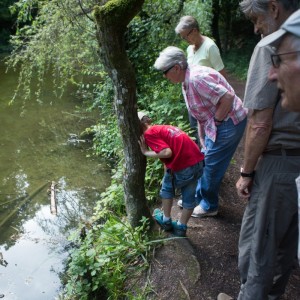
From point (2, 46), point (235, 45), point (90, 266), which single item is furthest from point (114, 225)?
point (2, 46)

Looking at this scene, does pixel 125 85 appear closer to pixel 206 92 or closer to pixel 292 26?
pixel 206 92

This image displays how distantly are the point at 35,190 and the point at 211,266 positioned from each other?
12.8 feet

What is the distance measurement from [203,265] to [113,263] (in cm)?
80

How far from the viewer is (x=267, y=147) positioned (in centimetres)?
196

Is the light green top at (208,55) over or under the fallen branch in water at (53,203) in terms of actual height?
over

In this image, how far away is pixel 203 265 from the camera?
2.96 metres

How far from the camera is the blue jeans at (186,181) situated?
9.77 ft

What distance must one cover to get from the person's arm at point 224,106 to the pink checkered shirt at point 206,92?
26mm

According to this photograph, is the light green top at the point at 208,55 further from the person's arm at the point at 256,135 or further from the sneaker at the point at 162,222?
the person's arm at the point at 256,135

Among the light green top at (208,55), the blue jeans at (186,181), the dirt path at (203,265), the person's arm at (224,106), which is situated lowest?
the dirt path at (203,265)

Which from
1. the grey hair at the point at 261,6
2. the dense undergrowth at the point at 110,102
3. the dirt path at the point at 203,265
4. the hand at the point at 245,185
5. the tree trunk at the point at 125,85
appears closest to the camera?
the grey hair at the point at 261,6

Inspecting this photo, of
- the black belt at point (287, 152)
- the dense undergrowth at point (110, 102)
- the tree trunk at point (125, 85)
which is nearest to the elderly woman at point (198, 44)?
the dense undergrowth at point (110, 102)

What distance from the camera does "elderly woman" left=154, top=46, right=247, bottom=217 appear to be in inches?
107

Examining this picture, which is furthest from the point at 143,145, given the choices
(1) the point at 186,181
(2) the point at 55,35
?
(2) the point at 55,35
